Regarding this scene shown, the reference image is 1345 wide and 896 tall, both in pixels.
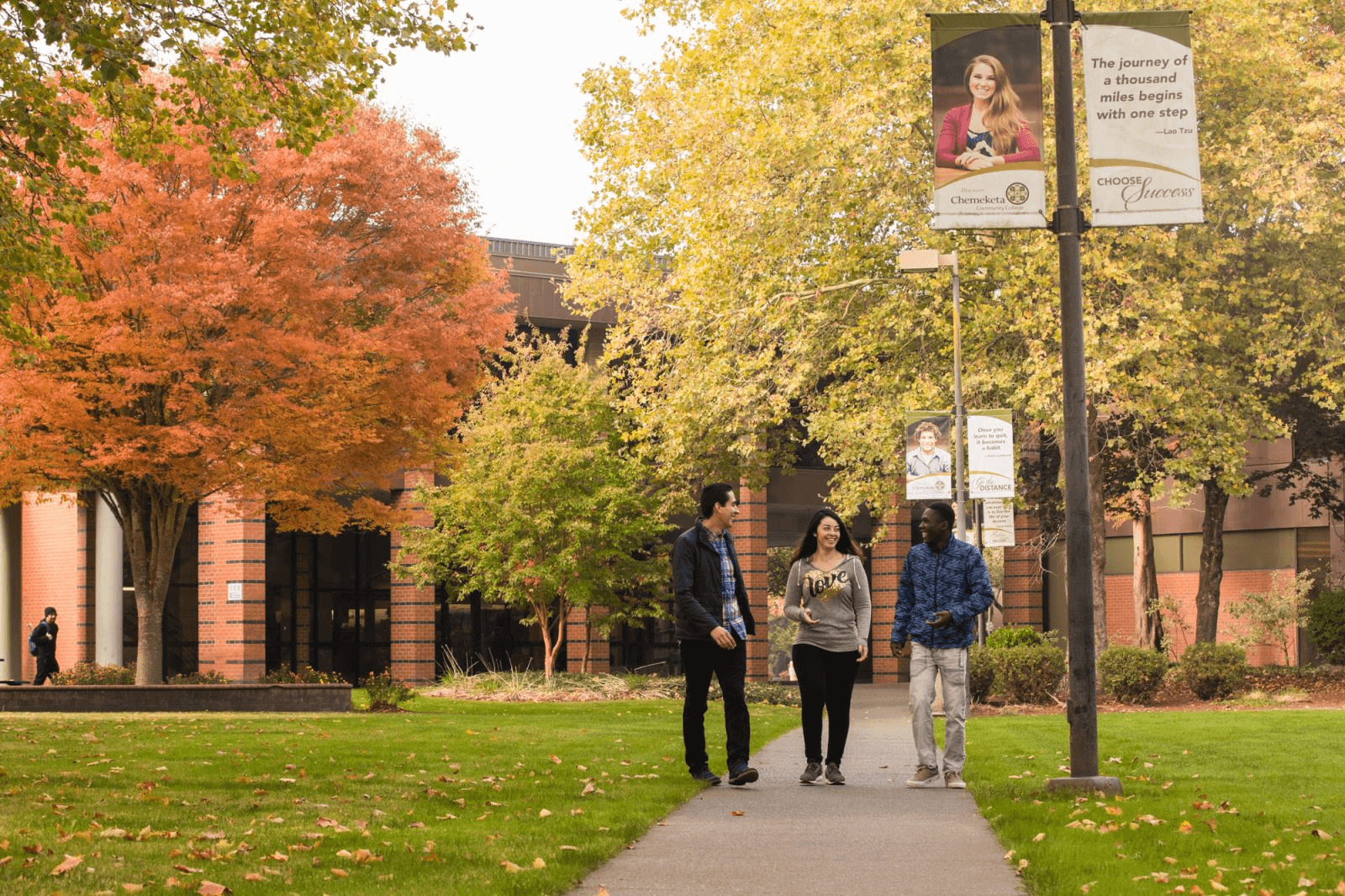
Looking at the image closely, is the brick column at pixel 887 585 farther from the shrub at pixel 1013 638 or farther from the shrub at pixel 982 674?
the shrub at pixel 982 674

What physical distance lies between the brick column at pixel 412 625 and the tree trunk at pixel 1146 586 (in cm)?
1578

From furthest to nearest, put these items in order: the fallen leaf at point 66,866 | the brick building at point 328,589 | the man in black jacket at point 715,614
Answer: the brick building at point 328,589
the man in black jacket at point 715,614
the fallen leaf at point 66,866

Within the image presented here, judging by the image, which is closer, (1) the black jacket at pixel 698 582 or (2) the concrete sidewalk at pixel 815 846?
(2) the concrete sidewalk at pixel 815 846

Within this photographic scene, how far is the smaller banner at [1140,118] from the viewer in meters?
9.68

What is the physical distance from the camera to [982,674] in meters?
26.0

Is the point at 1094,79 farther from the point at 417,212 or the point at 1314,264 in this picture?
the point at 1314,264

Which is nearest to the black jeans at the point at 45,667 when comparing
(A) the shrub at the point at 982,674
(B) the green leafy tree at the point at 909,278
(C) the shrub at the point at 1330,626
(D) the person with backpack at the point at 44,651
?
(D) the person with backpack at the point at 44,651

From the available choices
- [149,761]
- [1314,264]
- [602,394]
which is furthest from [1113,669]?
Result: [149,761]

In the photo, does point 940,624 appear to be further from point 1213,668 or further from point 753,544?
A: point 753,544

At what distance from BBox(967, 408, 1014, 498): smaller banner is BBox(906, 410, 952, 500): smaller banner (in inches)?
45.8

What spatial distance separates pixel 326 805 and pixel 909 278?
57.6ft

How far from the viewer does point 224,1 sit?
13273mm

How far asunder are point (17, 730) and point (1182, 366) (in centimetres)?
1658

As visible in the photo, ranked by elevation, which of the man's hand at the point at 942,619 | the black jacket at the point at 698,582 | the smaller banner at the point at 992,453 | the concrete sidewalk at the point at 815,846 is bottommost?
the concrete sidewalk at the point at 815,846
